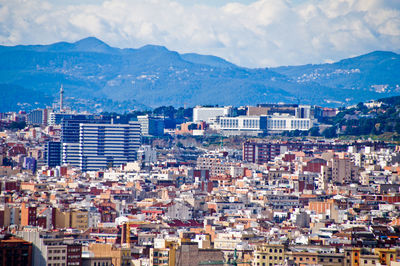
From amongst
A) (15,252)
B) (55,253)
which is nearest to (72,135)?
(55,253)

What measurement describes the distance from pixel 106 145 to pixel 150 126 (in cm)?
3943

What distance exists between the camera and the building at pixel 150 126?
595ft

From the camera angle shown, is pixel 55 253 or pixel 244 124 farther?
pixel 244 124

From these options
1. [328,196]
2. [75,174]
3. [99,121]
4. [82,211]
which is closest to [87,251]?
[82,211]

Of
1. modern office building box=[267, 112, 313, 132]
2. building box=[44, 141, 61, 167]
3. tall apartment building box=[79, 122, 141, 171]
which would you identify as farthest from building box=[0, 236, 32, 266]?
modern office building box=[267, 112, 313, 132]

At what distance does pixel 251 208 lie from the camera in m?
84.9

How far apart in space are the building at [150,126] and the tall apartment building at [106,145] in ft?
112

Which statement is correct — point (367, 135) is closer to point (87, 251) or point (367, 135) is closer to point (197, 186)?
point (197, 186)

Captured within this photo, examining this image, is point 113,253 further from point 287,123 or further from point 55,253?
point 287,123

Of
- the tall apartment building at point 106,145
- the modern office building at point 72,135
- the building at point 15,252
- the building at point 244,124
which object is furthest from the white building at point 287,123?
the building at point 15,252

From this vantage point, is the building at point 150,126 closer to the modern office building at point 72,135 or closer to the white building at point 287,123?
the white building at point 287,123

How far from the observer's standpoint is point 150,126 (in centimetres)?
18262

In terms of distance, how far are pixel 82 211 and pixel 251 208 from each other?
14.6m

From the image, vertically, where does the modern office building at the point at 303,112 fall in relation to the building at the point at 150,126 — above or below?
above
